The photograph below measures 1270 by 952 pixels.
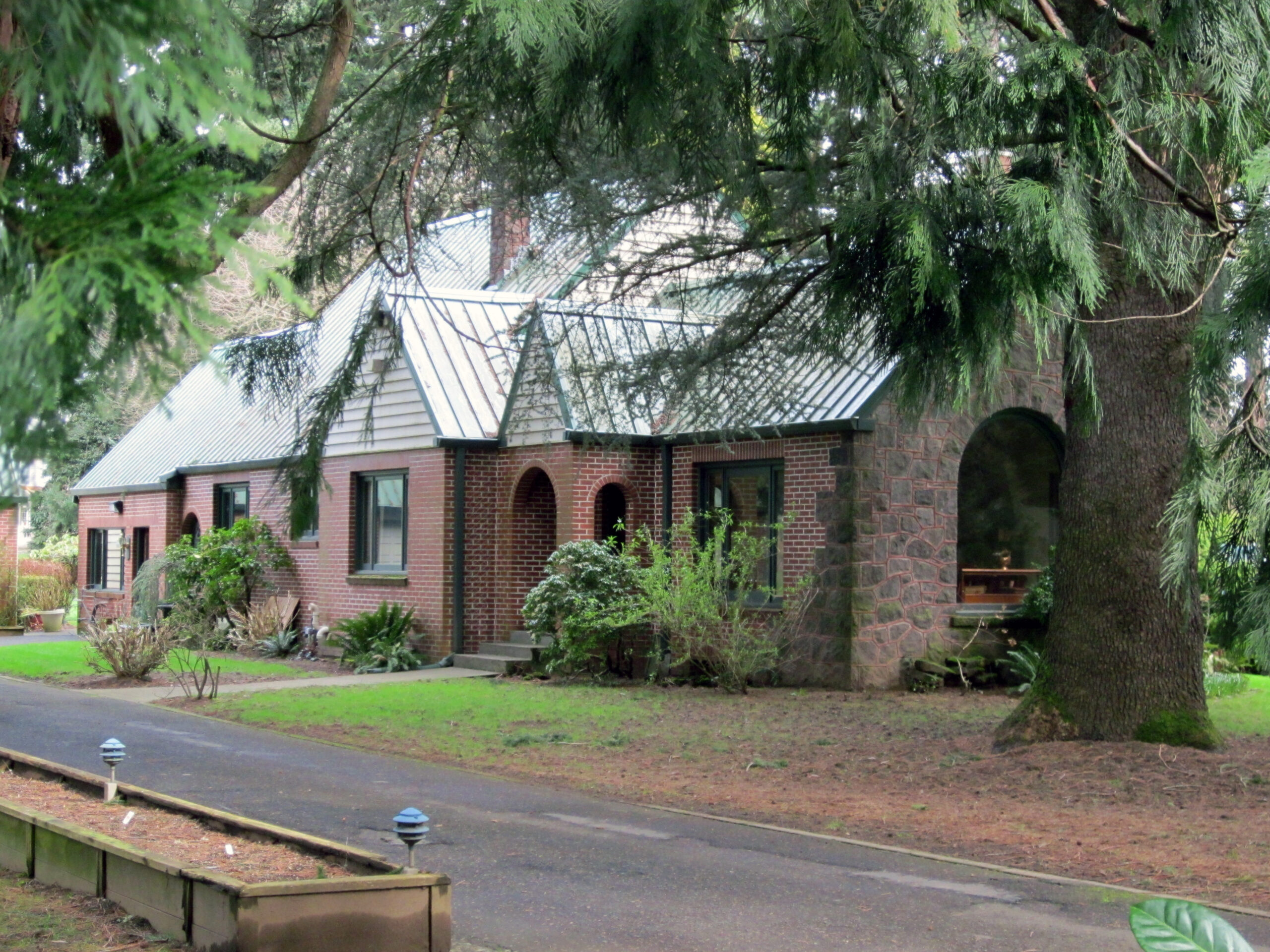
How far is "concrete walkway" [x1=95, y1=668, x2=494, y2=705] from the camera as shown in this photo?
17344 millimetres

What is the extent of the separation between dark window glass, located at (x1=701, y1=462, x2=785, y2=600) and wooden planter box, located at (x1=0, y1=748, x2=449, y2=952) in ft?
37.8

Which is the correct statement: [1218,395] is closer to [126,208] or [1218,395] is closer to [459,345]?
[126,208]

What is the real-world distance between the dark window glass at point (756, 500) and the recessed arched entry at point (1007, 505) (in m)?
2.42

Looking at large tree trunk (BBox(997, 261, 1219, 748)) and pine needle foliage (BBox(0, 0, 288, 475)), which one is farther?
large tree trunk (BBox(997, 261, 1219, 748))

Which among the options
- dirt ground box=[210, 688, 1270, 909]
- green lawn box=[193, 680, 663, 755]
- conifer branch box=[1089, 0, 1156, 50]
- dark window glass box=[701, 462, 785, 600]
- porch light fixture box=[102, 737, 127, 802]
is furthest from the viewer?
dark window glass box=[701, 462, 785, 600]

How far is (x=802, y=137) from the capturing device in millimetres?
8656

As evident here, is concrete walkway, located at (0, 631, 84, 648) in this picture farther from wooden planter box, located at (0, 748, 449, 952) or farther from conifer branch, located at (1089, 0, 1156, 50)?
conifer branch, located at (1089, 0, 1156, 50)

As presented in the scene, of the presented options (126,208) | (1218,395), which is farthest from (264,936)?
(1218,395)

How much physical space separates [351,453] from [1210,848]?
52.0 ft

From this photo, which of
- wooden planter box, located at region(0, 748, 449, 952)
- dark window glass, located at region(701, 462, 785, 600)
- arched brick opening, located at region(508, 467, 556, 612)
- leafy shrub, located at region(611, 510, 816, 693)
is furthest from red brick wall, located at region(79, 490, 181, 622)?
wooden planter box, located at region(0, 748, 449, 952)

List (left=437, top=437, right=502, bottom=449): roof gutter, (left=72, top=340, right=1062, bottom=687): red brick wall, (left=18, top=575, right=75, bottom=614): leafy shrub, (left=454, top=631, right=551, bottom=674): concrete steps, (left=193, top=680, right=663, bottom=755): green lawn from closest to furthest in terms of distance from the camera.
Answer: (left=193, top=680, right=663, bottom=755): green lawn → (left=72, top=340, right=1062, bottom=687): red brick wall → (left=454, top=631, right=551, bottom=674): concrete steps → (left=437, top=437, right=502, bottom=449): roof gutter → (left=18, top=575, right=75, bottom=614): leafy shrub

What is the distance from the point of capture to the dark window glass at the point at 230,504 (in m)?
25.3

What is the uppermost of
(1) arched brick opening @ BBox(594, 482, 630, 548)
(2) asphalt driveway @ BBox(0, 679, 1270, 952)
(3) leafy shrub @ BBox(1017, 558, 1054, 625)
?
(1) arched brick opening @ BBox(594, 482, 630, 548)

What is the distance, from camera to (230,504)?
2583cm
